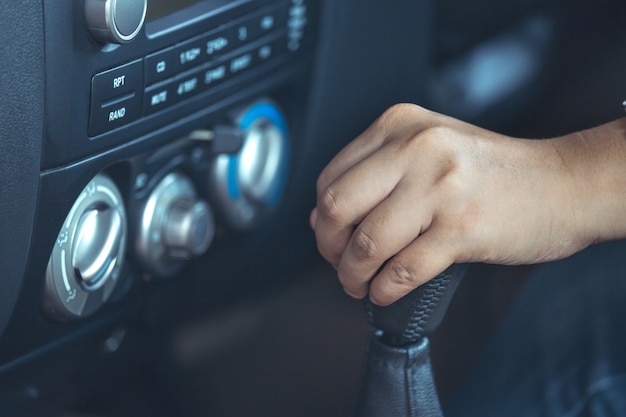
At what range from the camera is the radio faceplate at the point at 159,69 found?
512 mm

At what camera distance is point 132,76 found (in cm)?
55

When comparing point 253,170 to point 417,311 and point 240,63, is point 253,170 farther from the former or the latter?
point 417,311

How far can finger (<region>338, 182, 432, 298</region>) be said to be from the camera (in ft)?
1.55

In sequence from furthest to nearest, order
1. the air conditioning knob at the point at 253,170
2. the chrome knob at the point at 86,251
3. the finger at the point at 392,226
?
the air conditioning knob at the point at 253,170 < the chrome knob at the point at 86,251 < the finger at the point at 392,226

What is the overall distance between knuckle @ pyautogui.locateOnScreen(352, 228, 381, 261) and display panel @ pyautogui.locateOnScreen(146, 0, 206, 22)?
0.64ft

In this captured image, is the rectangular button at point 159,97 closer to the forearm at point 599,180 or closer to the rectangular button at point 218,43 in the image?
the rectangular button at point 218,43

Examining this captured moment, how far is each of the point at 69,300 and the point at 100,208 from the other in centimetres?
6

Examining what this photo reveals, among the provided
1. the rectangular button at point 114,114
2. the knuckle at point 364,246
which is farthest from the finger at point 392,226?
the rectangular button at point 114,114

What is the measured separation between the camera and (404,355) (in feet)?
1.72

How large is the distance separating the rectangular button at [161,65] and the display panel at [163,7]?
2 cm

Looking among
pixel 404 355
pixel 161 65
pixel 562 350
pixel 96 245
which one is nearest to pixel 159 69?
pixel 161 65

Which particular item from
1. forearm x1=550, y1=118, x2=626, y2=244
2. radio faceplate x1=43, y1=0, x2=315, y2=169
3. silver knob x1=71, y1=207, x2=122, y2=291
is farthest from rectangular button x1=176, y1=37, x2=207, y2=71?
forearm x1=550, y1=118, x2=626, y2=244

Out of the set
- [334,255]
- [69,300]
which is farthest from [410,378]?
[69,300]

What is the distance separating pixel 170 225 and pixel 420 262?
9.4 inches
